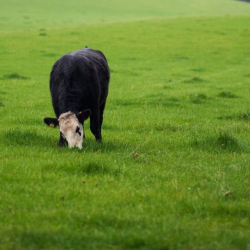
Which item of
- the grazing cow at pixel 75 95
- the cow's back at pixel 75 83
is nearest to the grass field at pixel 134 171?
the grazing cow at pixel 75 95

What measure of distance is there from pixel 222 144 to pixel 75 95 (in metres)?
2.66

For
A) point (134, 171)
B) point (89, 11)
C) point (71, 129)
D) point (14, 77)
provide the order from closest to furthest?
point (134, 171)
point (71, 129)
point (14, 77)
point (89, 11)

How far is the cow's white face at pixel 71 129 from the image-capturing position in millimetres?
8352

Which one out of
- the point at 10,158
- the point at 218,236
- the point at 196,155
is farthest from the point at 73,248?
the point at 196,155

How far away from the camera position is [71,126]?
8383mm

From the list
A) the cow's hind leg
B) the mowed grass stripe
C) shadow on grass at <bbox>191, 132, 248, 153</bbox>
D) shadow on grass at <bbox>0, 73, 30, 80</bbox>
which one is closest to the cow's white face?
the cow's hind leg

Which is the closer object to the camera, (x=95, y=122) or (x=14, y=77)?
(x=95, y=122)

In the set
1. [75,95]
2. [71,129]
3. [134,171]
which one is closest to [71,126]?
[71,129]

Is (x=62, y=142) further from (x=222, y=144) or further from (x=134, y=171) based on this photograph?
(x=222, y=144)

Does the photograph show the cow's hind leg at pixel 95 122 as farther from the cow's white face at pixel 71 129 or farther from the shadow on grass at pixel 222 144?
the shadow on grass at pixel 222 144

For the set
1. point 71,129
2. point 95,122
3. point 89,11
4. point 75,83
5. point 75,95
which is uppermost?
point 75,83

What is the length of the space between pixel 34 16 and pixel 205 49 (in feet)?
114

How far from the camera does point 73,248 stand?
179 inches

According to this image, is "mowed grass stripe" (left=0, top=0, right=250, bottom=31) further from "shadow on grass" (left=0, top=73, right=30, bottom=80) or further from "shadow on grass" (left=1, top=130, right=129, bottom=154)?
"shadow on grass" (left=1, top=130, right=129, bottom=154)
